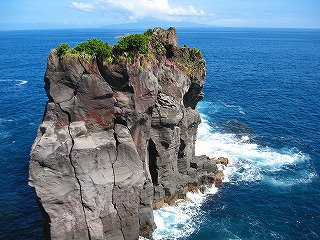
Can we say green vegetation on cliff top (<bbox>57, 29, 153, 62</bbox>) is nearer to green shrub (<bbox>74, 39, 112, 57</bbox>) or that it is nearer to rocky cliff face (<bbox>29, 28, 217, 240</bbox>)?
green shrub (<bbox>74, 39, 112, 57</bbox>)

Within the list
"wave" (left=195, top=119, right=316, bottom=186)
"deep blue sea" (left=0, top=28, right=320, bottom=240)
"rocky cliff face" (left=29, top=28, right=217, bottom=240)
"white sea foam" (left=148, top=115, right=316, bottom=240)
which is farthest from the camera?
"wave" (left=195, top=119, right=316, bottom=186)

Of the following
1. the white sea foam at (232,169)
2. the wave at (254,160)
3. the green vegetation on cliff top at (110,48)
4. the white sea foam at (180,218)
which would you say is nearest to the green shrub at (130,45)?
the green vegetation on cliff top at (110,48)

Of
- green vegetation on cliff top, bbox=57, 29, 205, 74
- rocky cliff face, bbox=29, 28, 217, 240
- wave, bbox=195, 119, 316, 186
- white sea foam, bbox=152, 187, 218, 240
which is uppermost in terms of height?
green vegetation on cliff top, bbox=57, 29, 205, 74

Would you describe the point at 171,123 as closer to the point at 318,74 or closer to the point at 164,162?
the point at 164,162

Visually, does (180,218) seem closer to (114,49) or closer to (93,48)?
(114,49)

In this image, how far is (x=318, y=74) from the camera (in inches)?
6516

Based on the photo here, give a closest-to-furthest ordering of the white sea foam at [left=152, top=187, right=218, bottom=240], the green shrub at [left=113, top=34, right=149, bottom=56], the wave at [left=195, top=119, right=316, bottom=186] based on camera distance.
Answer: the green shrub at [left=113, top=34, right=149, bottom=56], the white sea foam at [left=152, top=187, right=218, bottom=240], the wave at [left=195, top=119, right=316, bottom=186]

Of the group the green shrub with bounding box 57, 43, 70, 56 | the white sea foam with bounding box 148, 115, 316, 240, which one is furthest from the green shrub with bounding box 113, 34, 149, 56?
the white sea foam with bounding box 148, 115, 316, 240

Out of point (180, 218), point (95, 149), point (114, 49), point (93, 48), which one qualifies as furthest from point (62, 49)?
point (180, 218)

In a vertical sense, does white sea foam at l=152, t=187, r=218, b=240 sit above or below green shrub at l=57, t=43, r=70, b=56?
below

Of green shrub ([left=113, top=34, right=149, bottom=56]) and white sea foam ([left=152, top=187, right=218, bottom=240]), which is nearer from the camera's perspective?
green shrub ([left=113, top=34, right=149, bottom=56])

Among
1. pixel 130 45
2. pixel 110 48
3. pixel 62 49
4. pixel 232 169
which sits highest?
pixel 130 45

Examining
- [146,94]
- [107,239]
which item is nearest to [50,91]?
[146,94]

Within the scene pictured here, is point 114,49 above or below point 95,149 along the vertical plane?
above
